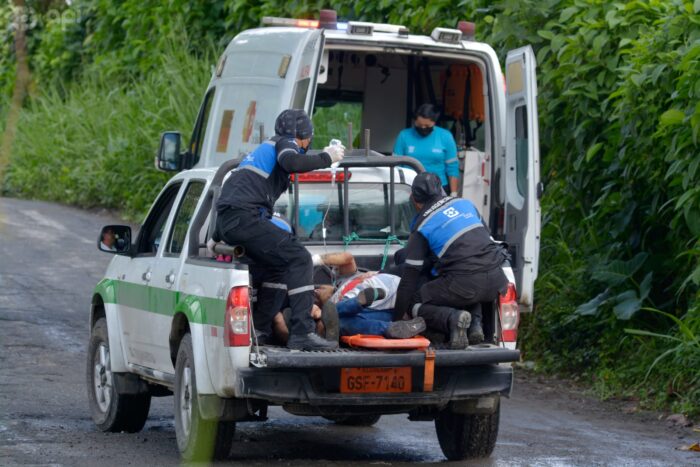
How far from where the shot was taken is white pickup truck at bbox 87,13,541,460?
6.46m

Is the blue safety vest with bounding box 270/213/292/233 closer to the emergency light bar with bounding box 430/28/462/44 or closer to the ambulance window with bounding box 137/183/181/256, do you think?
the ambulance window with bounding box 137/183/181/256

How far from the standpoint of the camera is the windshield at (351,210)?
27.0 feet

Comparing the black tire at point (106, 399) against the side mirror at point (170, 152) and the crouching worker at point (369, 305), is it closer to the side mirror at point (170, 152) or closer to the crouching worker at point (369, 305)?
the crouching worker at point (369, 305)

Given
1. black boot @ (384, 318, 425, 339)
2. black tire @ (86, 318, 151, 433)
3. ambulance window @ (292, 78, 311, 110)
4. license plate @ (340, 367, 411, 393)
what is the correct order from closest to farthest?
1. license plate @ (340, 367, 411, 393)
2. black boot @ (384, 318, 425, 339)
3. black tire @ (86, 318, 151, 433)
4. ambulance window @ (292, 78, 311, 110)

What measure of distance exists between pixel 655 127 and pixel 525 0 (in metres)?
2.16

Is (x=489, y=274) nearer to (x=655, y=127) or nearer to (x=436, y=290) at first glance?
(x=436, y=290)

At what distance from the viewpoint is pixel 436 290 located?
23.1 feet

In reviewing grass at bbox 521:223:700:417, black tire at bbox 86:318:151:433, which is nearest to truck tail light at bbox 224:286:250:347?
black tire at bbox 86:318:151:433

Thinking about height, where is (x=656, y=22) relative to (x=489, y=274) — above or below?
above

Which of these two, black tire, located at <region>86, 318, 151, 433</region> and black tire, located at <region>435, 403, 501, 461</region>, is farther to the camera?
black tire, located at <region>86, 318, 151, 433</region>

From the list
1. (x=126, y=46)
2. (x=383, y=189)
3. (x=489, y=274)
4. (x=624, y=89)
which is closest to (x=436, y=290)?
(x=489, y=274)

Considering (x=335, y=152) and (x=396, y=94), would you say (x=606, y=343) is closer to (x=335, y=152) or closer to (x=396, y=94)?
(x=396, y=94)

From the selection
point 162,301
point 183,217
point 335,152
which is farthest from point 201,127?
point 335,152

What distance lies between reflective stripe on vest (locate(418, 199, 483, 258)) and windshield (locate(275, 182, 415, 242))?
112cm
